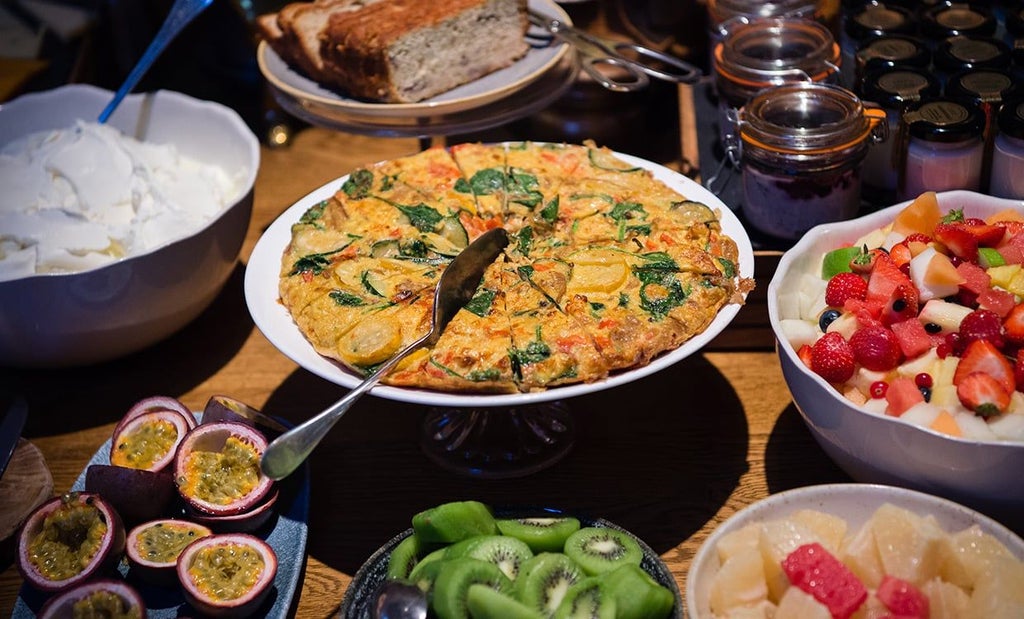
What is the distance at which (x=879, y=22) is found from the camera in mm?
2668

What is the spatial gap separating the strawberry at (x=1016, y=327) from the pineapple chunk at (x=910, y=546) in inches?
15.7

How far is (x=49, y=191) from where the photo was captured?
98.5 inches

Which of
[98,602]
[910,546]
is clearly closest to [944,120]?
[910,546]

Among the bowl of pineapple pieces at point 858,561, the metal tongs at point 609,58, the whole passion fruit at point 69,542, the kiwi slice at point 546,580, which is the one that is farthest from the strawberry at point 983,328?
the whole passion fruit at point 69,542

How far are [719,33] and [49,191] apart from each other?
1820mm

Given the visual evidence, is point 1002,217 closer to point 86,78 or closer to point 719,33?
point 719,33

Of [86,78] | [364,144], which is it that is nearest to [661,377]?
[364,144]

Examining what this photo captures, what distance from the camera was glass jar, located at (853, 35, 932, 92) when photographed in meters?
2.43

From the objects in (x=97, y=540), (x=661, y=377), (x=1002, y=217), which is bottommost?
(x=661, y=377)

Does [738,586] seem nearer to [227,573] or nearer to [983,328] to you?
[983,328]

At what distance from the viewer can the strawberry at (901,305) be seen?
6.05 feet

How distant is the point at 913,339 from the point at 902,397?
141 millimetres

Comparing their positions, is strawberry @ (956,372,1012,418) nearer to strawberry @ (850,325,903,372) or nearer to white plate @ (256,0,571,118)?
strawberry @ (850,325,903,372)

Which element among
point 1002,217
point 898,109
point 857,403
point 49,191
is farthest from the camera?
point 49,191
